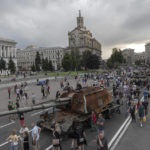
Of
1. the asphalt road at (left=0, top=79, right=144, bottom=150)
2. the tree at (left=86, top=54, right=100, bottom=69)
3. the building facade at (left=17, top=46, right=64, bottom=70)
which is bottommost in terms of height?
the asphalt road at (left=0, top=79, right=144, bottom=150)

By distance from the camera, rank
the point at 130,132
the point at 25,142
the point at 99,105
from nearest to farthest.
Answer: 1. the point at 25,142
2. the point at 130,132
3. the point at 99,105

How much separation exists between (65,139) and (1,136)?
12.8ft

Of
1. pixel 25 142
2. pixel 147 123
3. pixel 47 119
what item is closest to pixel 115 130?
pixel 147 123

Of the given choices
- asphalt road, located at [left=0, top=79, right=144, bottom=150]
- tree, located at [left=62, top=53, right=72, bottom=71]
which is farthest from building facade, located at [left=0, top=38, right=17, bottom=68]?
asphalt road, located at [left=0, top=79, right=144, bottom=150]

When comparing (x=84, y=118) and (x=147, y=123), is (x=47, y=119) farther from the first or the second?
(x=147, y=123)

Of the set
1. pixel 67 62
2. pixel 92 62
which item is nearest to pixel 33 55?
pixel 67 62

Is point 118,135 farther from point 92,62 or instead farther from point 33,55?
point 33,55

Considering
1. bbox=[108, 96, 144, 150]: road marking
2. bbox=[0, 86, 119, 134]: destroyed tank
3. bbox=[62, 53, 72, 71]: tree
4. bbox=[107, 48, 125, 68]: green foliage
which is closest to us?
bbox=[108, 96, 144, 150]: road marking

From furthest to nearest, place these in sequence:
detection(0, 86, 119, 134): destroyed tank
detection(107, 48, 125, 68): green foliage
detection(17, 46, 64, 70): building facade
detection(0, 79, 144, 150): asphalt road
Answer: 1. detection(17, 46, 64, 70): building facade
2. detection(107, 48, 125, 68): green foliage
3. detection(0, 86, 119, 134): destroyed tank
4. detection(0, 79, 144, 150): asphalt road

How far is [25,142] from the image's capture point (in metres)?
6.97

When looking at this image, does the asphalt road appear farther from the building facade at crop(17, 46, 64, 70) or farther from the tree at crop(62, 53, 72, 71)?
the building facade at crop(17, 46, 64, 70)

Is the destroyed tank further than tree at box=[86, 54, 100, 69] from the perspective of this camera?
No

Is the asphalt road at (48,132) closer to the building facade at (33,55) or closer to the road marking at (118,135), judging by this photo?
the road marking at (118,135)

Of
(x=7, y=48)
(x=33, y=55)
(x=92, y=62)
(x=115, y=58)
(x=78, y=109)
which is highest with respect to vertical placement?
(x=7, y=48)
